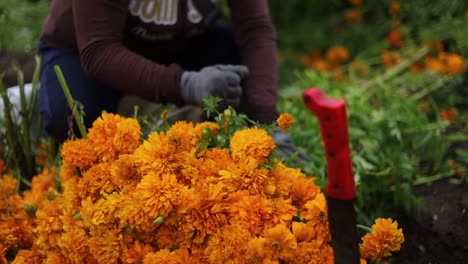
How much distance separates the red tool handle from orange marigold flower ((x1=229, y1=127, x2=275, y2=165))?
0.21m

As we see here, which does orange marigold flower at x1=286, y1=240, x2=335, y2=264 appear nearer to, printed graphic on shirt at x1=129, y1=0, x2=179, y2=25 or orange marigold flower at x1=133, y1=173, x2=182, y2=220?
orange marigold flower at x1=133, y1=173, x2=182, y2=220

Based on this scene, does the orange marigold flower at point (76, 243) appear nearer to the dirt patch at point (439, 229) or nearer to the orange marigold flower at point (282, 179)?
the orange marigold flower at point (282, 179)

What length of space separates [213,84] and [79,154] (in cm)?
36

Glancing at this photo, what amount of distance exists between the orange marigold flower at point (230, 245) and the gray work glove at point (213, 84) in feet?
1.40

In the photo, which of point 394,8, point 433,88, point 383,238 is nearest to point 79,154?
point 383,238

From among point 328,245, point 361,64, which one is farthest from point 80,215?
point 361,64

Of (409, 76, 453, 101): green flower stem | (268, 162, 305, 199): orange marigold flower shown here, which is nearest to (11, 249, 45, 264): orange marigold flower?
(268, 162, 305, 199): orange marigold flower

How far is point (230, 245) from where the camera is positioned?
3.28 ft

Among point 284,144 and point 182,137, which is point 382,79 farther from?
point 182,137

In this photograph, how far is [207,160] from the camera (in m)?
1.10

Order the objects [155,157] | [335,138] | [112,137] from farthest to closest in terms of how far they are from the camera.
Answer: [112,137] → [155,157] → [335,138]

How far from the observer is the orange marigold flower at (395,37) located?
8.61ft

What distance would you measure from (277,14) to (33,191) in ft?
7.58

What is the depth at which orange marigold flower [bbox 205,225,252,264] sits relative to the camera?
39.3 inches
